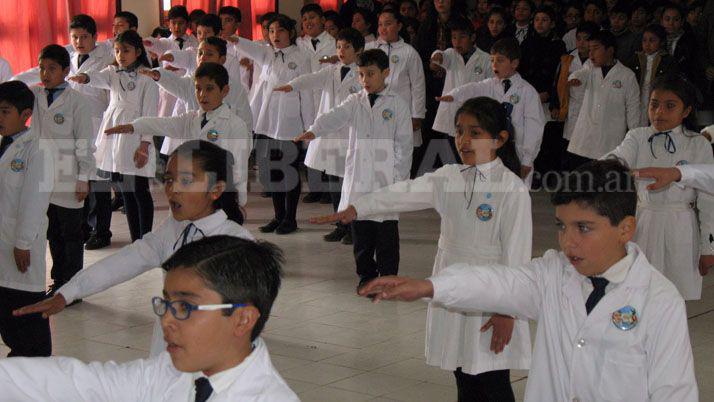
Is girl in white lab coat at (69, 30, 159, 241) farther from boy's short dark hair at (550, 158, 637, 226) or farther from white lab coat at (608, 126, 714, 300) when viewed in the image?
boy's short dark hair at (550, 158, 637, 226)

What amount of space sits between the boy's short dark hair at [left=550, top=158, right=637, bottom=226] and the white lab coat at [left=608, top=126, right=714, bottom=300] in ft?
7.10

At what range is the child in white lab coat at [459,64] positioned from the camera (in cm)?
849

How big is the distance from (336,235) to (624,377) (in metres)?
5.14

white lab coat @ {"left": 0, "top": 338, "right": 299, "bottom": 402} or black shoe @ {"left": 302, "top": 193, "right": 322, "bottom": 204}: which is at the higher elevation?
white lab coat @ {"left": 0, "top": 338, "right": 299, "bottom": 402}

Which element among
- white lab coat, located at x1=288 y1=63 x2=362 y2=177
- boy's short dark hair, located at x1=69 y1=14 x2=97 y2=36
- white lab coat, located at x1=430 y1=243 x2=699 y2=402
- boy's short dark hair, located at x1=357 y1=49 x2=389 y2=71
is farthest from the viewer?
boy's short dark hair, located at x1=69 y1=14 x2=97 y2=36

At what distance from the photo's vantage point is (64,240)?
563cm

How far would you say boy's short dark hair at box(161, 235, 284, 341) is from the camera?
6.79ft

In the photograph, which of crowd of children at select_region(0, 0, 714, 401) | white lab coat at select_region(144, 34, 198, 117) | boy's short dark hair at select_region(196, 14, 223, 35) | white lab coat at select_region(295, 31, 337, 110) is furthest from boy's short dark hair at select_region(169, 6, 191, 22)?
white lab coat at select_region(295, 31, 337, 110)

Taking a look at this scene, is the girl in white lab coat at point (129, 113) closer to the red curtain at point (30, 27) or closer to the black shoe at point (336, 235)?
the black shoe at point (336, 235)

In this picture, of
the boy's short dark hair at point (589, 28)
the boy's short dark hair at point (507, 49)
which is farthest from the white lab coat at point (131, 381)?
the boy's short dark hair at point (589, 28)

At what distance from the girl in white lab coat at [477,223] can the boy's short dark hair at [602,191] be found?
42.3 inches

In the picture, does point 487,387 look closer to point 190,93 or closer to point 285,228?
point 190,93

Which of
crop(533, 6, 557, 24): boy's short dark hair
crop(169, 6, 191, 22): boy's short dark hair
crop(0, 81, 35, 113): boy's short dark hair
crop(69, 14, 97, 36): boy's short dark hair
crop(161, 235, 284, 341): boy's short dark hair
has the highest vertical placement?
crop(169, 6, 191, 22): boy's short dark hair

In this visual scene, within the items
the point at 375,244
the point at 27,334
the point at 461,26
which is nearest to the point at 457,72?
the point at 461,26
